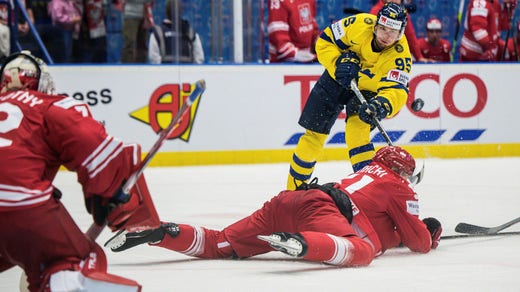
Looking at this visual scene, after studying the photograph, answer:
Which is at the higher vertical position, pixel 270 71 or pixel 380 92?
pixel 380 92

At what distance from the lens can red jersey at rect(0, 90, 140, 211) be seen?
278 centimetres

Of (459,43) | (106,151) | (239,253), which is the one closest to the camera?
(106,151)

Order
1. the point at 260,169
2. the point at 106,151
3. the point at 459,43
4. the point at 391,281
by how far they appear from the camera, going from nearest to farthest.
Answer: the point at 106,151, the point at 391,281, the point at 260,169, the point at 459,43

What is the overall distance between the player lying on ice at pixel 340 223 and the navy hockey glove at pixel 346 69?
1325 mm

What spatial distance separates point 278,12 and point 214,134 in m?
1.30

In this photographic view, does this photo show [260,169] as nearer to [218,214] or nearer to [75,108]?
[218,214]

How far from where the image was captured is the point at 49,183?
2869mm

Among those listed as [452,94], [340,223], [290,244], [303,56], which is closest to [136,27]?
[303,56]

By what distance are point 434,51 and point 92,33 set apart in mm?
3399

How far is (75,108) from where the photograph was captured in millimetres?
2830

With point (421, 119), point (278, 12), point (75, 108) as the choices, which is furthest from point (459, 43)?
point (75, 108)

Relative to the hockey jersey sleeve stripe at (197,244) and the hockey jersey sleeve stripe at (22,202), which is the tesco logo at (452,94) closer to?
the hockey jersey sleeve stripe at (197,244)

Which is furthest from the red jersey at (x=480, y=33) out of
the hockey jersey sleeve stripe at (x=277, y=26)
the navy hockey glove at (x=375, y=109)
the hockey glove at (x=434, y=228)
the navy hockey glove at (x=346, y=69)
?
the hockey glove at (x=434, y=228)

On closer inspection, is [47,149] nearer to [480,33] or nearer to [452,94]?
[452,94]
